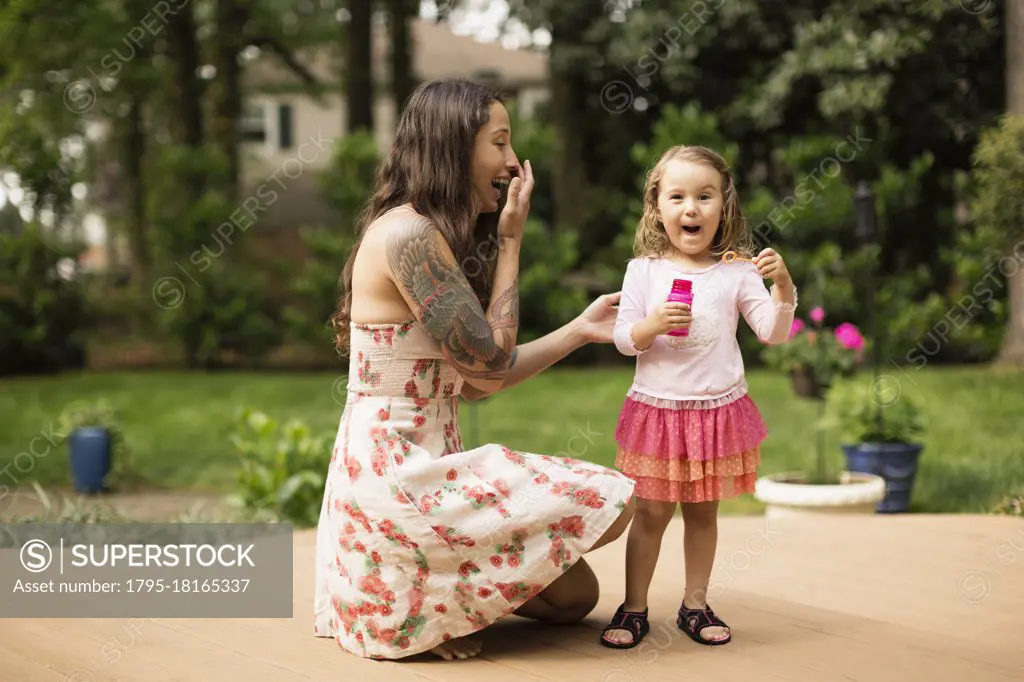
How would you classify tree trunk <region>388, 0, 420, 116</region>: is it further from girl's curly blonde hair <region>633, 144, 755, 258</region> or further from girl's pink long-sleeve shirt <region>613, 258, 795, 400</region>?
girl's pink long-sleeve shirt <region>613, 258, 795, 400</region>

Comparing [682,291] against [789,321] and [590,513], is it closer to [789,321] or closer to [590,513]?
[789,321]

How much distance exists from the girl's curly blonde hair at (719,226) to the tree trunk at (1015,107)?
803cm

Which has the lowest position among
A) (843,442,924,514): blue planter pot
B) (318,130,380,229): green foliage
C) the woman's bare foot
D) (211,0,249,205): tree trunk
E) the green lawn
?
the green lawn

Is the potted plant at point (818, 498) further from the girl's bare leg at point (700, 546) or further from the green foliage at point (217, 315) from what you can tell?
the green foliage at point (217, 315)

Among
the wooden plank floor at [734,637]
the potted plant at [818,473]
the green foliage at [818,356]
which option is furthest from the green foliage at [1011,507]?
the green foliage at [818,356]

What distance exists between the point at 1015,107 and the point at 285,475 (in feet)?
26.3

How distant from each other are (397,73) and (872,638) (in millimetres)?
12265

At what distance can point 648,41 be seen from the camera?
11.6 metres

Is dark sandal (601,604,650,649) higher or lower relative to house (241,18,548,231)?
lower

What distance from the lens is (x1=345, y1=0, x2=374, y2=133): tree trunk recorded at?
13070 millimetres

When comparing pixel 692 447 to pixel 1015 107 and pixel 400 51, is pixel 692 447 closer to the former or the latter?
pixel 1015 107

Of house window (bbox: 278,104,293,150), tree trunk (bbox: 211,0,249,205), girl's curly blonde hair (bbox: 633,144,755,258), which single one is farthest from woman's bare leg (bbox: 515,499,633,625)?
house window (bbox: 278,104,293,150)

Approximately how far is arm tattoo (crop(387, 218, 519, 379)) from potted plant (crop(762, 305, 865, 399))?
3.92 metres

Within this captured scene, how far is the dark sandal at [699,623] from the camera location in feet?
9.87
